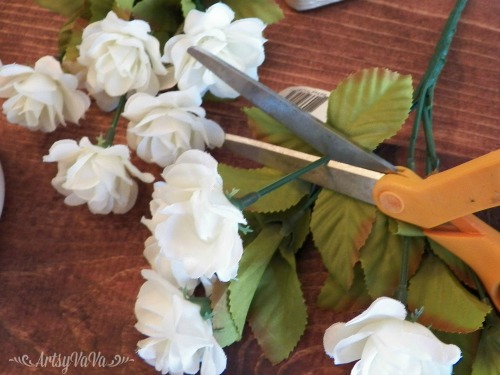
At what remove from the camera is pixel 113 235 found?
1.51ft

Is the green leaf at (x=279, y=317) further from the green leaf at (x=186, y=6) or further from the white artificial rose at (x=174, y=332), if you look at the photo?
the green leaf at (x=186, y=6)

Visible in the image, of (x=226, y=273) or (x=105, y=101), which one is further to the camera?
(x=105, y=101)

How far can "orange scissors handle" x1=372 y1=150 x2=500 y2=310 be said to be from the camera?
342mm

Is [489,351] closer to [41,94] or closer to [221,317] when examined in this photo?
[221,317]

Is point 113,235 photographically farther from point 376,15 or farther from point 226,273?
point 376,15

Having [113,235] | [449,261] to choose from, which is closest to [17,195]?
[113,235]

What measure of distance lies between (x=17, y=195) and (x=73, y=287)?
9 centimetres

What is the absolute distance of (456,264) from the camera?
392mm

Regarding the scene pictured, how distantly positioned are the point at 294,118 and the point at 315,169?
4 cm

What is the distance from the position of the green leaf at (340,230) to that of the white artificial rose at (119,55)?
6.1 inches

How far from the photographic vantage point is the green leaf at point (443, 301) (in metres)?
0.36

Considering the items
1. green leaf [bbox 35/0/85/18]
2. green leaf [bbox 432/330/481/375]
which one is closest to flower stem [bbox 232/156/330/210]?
green leaf [bbox 432/330/481/375]

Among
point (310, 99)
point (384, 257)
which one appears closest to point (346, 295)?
point (384, 257)

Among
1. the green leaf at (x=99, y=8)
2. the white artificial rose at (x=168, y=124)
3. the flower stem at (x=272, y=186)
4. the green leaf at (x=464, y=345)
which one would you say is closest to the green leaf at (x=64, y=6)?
the green leaf at (x=99, y=8)
